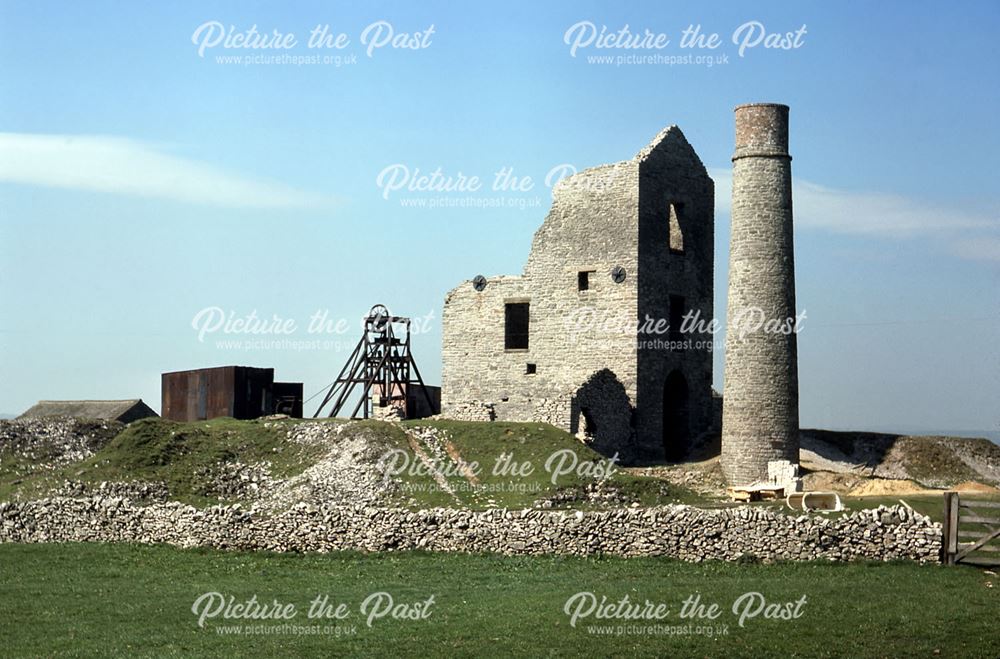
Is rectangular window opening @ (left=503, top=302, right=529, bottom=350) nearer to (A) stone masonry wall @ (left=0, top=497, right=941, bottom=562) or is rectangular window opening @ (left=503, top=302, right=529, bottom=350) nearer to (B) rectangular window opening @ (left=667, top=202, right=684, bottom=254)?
(B) rectangular window opening @ (left=667, top=202, right=684, bottom=254)

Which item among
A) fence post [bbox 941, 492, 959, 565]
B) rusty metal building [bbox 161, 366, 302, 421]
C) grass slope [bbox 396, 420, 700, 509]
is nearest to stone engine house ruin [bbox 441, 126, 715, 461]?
grass slope [bbox 396, 420, 700, 509]

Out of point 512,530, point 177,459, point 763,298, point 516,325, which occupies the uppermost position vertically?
point 763,298

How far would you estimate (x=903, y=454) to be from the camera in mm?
41500

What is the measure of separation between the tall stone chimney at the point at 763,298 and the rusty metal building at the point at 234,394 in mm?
17788

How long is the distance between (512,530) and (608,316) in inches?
586

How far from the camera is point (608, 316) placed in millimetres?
41344

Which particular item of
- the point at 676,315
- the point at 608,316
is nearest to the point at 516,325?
the point at 608,316

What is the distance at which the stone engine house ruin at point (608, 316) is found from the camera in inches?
1610

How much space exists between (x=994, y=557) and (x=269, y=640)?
44.1 feet

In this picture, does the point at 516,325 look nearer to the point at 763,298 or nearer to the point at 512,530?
the point at 763,298

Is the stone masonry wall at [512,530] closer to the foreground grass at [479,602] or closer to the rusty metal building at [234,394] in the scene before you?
the foreground grass at [479,602]

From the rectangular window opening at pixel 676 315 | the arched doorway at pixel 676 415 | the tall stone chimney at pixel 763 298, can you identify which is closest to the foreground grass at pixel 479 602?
the tall stone chimney at pixel 763 298

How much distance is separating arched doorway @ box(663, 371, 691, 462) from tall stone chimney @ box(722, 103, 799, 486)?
5.88 meters

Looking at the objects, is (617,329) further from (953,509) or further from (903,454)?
(953,509)
